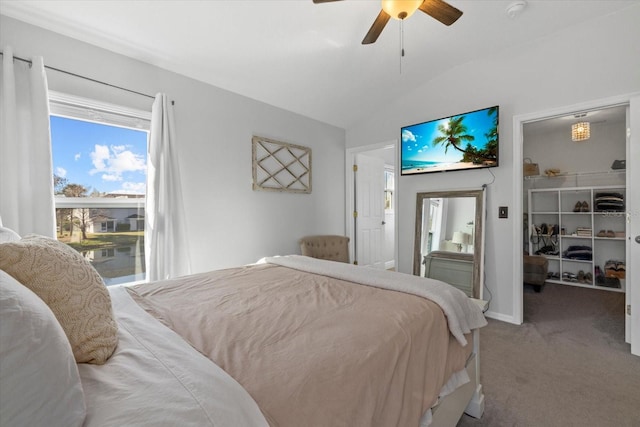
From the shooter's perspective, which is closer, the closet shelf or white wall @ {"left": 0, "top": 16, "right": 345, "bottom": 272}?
white wall @ {"left": 0, "top": 16, "right": 345, "bottom": 272}

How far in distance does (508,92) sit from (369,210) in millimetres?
2455

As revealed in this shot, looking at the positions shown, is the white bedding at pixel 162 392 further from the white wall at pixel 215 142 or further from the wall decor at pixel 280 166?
the wall decor at pixel 280 166

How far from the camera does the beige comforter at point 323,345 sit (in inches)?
29.3

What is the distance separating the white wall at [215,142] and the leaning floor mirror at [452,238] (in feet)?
4.70

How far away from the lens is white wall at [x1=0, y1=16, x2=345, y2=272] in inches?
85.5

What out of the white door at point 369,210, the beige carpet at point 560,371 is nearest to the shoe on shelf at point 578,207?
the beige carpet at point 560,371

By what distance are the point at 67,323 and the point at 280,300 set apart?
0.84m

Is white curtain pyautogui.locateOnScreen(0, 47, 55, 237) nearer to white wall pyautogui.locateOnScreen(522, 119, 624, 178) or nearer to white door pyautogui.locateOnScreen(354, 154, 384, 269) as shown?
white door pyautogui.locateOnScreen(354, 154, 384, 269)

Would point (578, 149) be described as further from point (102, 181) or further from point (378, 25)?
point (102, 181)

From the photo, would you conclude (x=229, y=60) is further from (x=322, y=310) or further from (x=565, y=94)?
(x=565, y=94)

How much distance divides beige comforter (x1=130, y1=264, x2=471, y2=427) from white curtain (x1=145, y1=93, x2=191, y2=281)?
3.12ft

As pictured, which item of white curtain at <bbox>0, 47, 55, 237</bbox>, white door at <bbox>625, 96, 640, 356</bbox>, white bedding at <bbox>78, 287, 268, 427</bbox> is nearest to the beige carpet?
white door at <bbox>625, 96, 640, 356</bbox>

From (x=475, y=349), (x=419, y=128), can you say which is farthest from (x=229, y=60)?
(x=475, y=349)

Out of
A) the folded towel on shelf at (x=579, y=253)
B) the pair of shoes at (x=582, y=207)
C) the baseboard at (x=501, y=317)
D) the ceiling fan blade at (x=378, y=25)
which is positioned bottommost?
the baseboard at (x=501, y=317)
